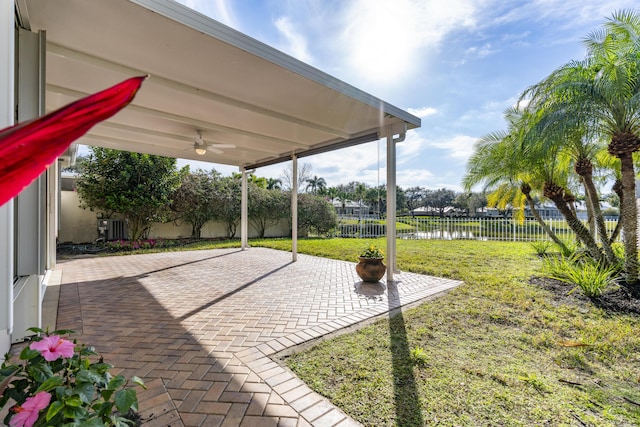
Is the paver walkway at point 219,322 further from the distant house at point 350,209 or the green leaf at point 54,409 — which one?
the distant house at point 350,209

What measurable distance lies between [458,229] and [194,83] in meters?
13.1

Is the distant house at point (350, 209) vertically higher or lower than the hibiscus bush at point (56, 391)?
higher

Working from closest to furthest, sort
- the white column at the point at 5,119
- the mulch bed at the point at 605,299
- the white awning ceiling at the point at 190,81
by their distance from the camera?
1. the white column at the point at 5,119
2. the white awning ceiling at the point at 190,81
3. the mulch bed at the point at 605,299

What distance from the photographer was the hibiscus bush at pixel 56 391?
110 cm

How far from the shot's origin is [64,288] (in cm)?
504

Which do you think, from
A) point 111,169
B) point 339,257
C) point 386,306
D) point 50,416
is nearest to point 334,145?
point 339,257

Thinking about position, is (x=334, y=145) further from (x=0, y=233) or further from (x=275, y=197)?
(x=275, y=197)

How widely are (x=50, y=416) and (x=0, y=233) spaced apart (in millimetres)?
969

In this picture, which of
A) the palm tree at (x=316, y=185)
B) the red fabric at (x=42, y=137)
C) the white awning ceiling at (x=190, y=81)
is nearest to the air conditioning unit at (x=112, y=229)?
the white awning ceiling at (x=190, y=81)

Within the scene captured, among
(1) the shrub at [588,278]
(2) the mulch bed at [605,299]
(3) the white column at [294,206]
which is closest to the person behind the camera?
(2) the mulch bed at [605,299]

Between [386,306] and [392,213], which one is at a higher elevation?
[392,213]

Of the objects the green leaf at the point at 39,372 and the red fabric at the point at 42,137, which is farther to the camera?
the green leaf at the point at 39,372

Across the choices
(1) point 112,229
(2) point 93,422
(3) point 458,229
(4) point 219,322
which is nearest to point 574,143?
(4) point 219,322

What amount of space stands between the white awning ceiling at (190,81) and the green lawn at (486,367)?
3174 millimetres
